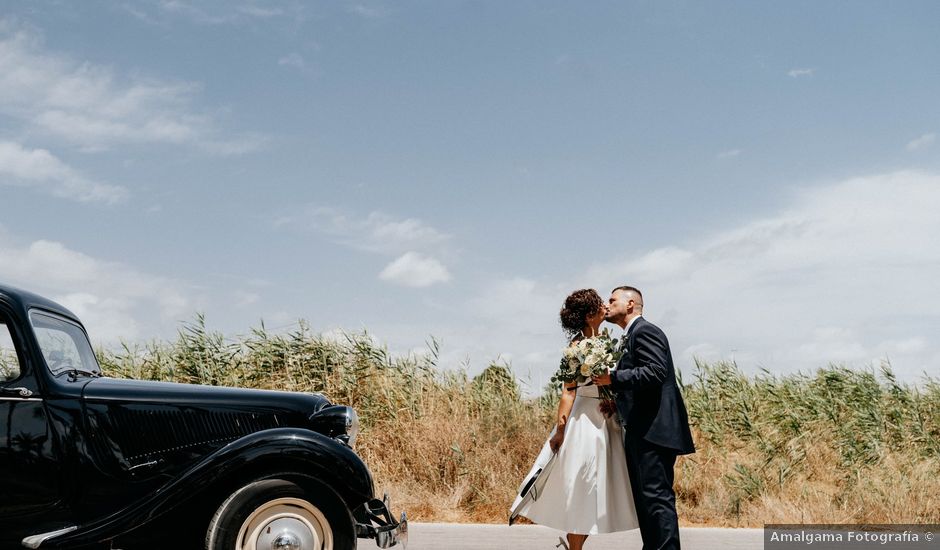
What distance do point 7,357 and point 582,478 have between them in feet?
13.0

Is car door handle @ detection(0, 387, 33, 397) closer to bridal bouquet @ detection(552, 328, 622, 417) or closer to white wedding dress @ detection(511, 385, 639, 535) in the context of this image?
white wedding dress @ detection(511, 385, 639, 535)

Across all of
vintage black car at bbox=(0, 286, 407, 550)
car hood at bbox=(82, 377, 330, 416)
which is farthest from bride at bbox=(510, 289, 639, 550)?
car hood at bbox=(82, 377, 330, 416)

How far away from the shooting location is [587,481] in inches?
245

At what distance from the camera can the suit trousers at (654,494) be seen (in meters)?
5.78

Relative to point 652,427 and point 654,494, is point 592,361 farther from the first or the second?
point 654,494

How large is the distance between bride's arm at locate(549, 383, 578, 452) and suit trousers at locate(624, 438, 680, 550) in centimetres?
55

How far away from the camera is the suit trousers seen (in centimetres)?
578

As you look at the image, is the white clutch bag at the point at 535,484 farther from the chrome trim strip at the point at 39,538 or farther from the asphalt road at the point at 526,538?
the chrome trim strip at the point at 39,538

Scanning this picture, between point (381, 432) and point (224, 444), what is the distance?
7022mm

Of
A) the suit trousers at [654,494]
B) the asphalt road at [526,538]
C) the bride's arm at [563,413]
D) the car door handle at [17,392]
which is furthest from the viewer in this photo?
the asphalt road at [526,538]

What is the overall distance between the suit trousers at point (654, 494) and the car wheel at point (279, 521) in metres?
1.95

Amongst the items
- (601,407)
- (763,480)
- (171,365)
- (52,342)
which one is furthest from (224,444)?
(171,365)

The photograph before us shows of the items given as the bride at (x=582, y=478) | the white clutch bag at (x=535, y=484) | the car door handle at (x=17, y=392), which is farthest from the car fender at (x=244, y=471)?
the bride at (x=582, y=478)

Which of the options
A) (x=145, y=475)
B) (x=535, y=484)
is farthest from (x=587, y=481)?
(x=145, y=475)
